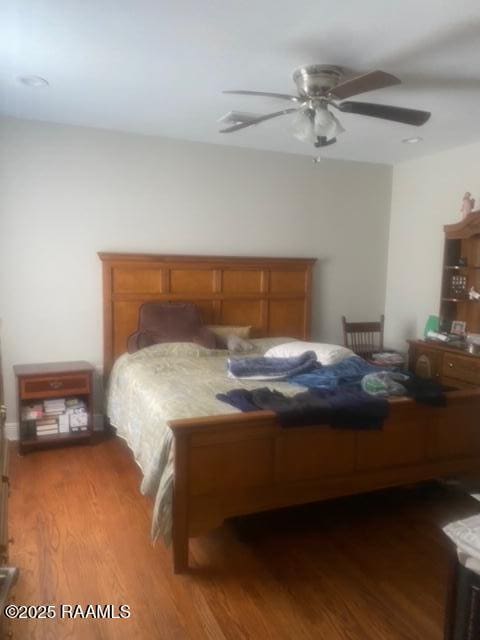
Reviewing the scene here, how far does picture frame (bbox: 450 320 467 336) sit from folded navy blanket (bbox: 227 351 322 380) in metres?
1.64

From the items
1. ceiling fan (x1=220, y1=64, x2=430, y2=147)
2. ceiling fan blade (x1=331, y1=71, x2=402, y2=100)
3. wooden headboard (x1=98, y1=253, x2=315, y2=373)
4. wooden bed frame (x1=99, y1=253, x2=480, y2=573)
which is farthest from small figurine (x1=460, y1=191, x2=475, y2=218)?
ceiling fan blade (x1=331, y1=71, x2=402, y2=100)

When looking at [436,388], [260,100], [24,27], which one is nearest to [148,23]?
[24,27]

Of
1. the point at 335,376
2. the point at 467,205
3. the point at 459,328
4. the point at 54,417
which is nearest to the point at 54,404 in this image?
the point at 54,417

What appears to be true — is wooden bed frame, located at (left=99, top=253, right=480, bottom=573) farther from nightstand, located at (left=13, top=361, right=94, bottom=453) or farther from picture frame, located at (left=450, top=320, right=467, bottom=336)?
nightstand, located at (left=13, top=361, right=94, bottom=453)

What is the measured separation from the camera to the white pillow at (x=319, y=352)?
3371 mm

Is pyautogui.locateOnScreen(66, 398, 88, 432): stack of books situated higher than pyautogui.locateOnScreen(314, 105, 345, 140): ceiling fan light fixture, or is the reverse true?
pyautogui.locateOnScreen(314, 105, 345, 140): ceiling fan light fixture

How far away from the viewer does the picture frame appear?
420 cm

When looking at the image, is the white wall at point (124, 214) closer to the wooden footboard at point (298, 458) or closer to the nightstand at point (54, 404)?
the nightstand at point (54, 404)

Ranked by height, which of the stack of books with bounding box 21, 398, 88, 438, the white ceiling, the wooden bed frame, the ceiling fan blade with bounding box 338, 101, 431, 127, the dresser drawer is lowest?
the stack of books with bounding box 21, 398, 88, 438

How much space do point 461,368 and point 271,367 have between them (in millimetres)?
1724

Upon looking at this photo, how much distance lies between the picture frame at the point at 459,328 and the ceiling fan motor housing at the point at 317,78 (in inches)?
98.4

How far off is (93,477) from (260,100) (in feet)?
9.02

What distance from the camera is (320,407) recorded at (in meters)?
2.37

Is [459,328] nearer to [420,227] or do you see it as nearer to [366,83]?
[420,227]
